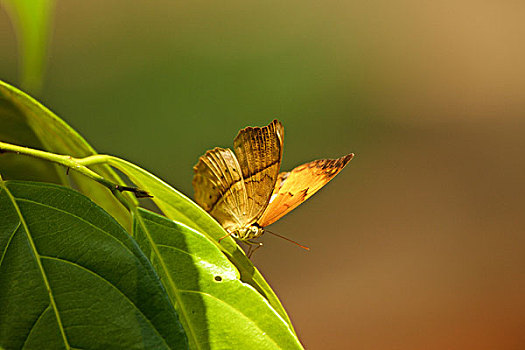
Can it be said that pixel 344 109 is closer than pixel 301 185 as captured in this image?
No

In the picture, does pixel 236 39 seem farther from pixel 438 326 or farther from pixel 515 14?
pixel 438 326

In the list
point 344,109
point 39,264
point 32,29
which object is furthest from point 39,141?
point 344,109

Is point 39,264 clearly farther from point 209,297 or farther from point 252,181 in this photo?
point 252,181

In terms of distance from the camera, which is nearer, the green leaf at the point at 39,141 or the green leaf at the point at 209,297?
the green leaf at the point at 209,297

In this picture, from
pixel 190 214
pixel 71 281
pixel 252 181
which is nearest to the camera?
pixel 71 281

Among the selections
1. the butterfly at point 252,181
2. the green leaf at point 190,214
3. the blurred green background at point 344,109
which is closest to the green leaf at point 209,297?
the green leaf at point 190,214

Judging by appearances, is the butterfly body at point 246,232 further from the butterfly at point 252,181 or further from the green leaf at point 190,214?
the green leaf at point 190,214

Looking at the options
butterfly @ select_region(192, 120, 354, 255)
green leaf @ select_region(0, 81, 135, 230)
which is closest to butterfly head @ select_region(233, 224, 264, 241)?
butterfly @ select_region(192, 120, 354, 255)

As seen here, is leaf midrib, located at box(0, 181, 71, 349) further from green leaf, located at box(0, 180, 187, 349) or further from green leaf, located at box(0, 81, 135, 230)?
green leaf, located at box(0, 81, 135, 230)
